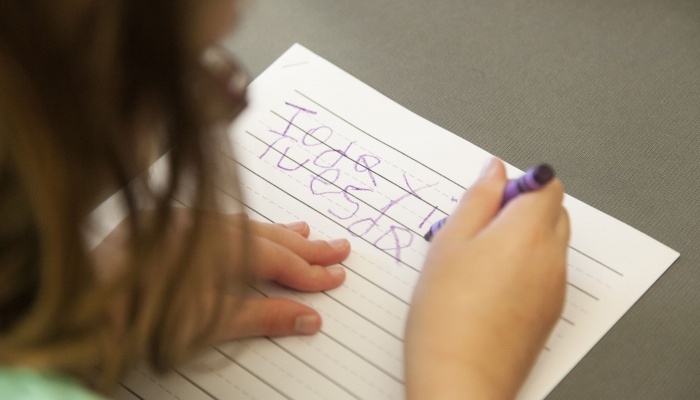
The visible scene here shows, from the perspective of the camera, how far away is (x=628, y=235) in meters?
0.57

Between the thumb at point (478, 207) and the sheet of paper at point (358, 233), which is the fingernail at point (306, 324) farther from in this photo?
the thumb at point (478, 207)

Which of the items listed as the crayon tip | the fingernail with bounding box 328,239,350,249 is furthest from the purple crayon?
the fingernail with bounding box 328,239,350,249

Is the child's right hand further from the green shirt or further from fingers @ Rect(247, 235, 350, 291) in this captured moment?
the green shirt

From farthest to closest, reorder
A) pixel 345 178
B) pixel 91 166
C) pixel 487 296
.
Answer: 1. pixel 345 178
2. pixel 487 296
3. pixel 91 166

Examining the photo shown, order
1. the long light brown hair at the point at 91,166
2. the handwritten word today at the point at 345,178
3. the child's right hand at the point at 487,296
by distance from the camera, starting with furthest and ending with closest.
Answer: the handwritten word today at the point at 345,178 < the child's right hand at the point at 487,296 < the long light brown hair at the point at 91,166

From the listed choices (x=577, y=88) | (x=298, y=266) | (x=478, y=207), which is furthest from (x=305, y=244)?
(x=577, y=88)

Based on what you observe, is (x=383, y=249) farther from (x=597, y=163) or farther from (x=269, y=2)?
(x=269, y=2)

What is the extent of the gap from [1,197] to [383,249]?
293 mm

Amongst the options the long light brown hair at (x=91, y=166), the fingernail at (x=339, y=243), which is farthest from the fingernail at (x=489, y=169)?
the long light brown hair at (x=91, y=166)

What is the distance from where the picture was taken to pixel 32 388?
1.31 ft

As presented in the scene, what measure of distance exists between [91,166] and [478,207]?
29 cm

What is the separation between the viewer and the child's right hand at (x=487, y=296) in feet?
1.58

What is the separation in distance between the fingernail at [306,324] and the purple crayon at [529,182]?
16cm

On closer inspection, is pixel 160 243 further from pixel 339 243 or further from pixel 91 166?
pixel 339 243
